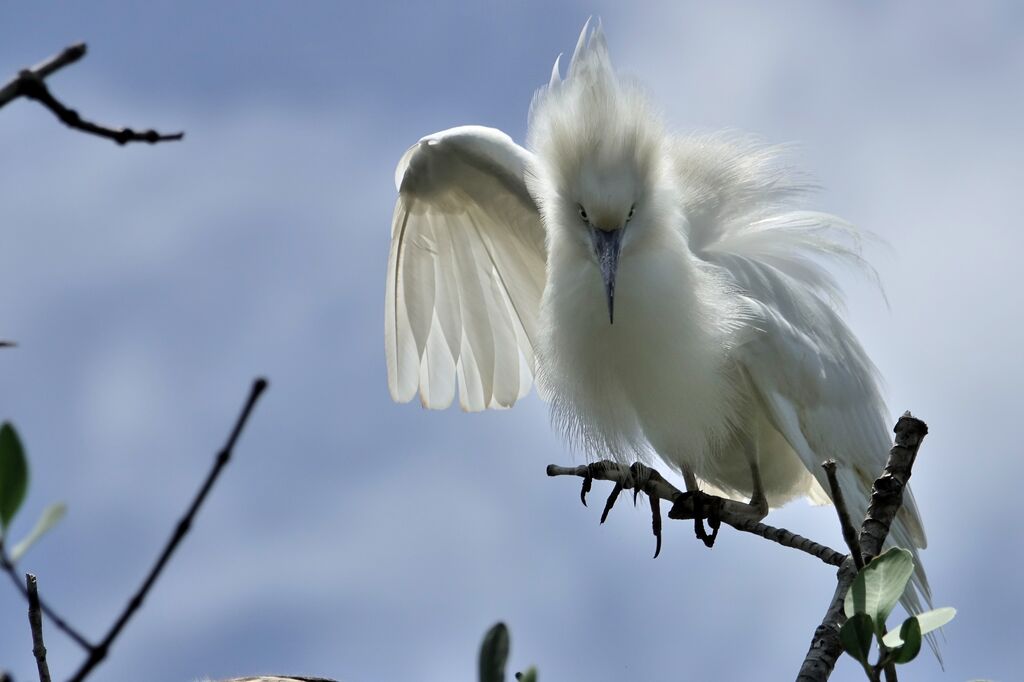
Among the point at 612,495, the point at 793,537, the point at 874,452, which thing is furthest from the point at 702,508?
the point at 793,537

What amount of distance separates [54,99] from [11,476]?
12.8 inches

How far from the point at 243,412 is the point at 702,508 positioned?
393cm

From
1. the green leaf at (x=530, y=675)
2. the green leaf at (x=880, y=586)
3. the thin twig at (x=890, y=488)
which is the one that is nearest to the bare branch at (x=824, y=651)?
the thin twig at (x=890, y=488)

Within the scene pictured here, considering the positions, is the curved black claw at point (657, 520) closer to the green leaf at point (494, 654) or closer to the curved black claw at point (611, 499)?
the curved black claw at point (611, 499)

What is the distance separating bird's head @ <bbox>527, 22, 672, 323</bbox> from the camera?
429 cm

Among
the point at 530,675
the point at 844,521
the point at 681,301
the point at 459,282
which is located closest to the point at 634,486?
the point at 681,301

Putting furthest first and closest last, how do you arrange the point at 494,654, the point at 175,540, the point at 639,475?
the point at 639,475
the point at 494,654
the point at 175,540

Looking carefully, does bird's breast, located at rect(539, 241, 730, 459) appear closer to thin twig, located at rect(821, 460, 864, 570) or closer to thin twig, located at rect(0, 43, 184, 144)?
thin twig, located at rect(821, 460, 864, 570)

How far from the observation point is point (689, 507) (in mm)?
4738

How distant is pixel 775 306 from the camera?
15.9ft

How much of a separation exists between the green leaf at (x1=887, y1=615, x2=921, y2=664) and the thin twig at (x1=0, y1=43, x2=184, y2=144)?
1.05 m

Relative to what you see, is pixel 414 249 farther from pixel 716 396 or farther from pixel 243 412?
pixel 243 412

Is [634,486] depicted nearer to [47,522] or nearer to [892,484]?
[892,484]

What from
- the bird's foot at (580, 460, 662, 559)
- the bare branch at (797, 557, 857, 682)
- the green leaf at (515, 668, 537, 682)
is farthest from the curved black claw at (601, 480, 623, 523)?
the green leaf at (515, 668, 537, 682)
